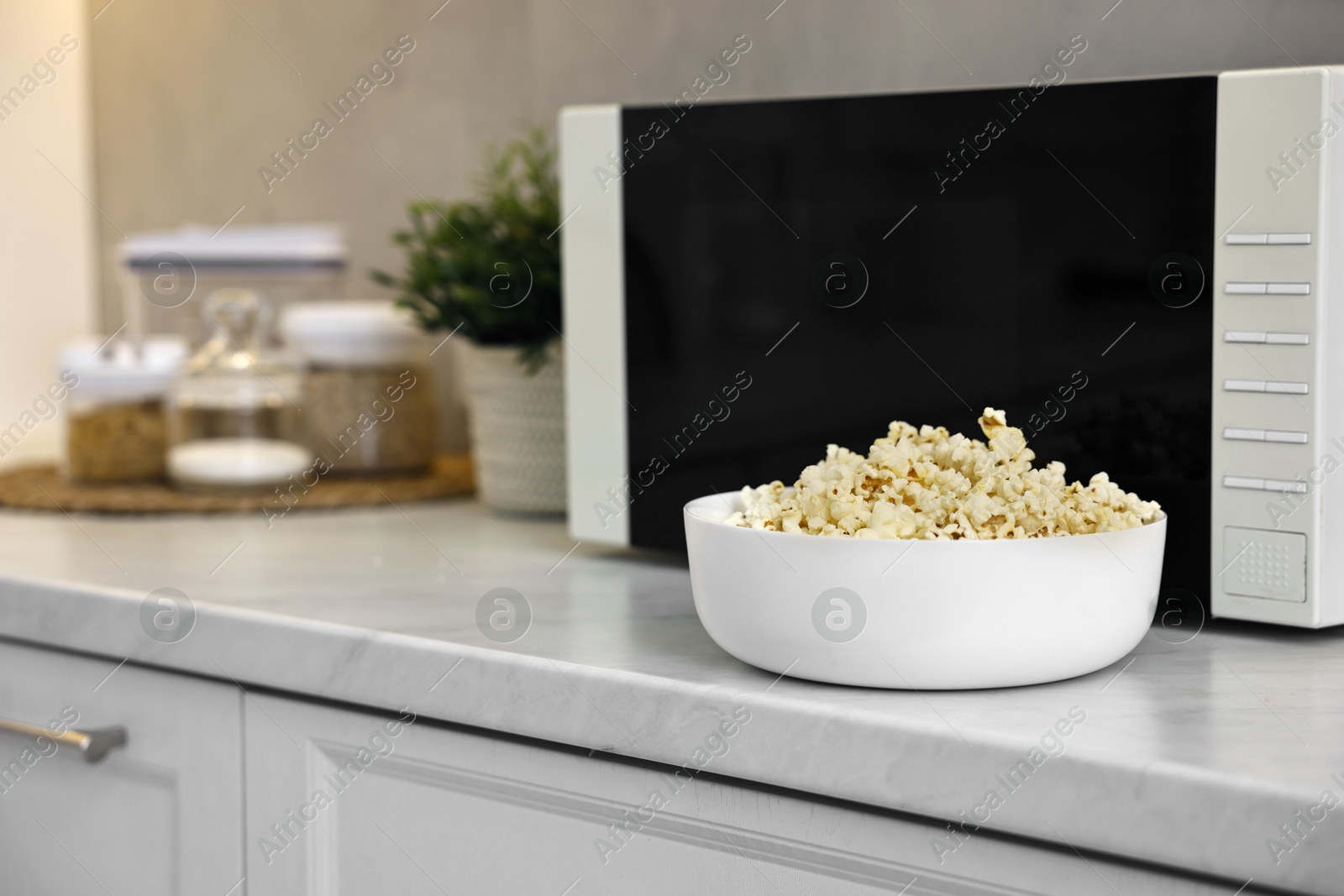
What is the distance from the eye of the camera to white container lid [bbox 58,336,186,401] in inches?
44.8

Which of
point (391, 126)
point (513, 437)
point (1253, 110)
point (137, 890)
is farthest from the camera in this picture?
point (391, 126)

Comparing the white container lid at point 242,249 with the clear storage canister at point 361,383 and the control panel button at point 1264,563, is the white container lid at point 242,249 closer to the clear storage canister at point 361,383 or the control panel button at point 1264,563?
the clear storage canister at point 361,383

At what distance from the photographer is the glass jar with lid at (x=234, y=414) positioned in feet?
3.59

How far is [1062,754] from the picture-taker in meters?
0.48

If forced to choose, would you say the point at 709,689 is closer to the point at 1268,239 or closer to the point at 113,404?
the point at 1268,239

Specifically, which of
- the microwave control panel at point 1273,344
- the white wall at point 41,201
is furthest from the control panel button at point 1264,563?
the white wall at point 41,201

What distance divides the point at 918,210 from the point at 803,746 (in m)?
0.31

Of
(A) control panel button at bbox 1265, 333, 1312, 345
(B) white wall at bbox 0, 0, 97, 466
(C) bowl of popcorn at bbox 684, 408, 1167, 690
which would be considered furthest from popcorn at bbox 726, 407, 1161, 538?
(B) white wall at bbox 0, 0, 97, 466

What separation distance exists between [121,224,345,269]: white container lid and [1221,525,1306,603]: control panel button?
2.71 feet

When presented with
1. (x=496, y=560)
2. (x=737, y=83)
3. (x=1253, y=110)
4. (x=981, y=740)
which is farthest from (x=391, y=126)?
(x=981, y=740)

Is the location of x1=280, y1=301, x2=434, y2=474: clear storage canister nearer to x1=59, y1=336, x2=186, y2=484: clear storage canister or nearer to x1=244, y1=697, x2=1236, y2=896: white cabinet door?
x1=59, y1=336, x2=186, y2=484: clear storage canister

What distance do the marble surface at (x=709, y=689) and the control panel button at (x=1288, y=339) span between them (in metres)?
0.14

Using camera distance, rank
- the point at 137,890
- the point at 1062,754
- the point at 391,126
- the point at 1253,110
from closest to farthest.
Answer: the point at 1062,754, the point at 1253,110, the point at 137,890, the point at 391,126

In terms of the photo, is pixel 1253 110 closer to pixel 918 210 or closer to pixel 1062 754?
pixel 918 210
